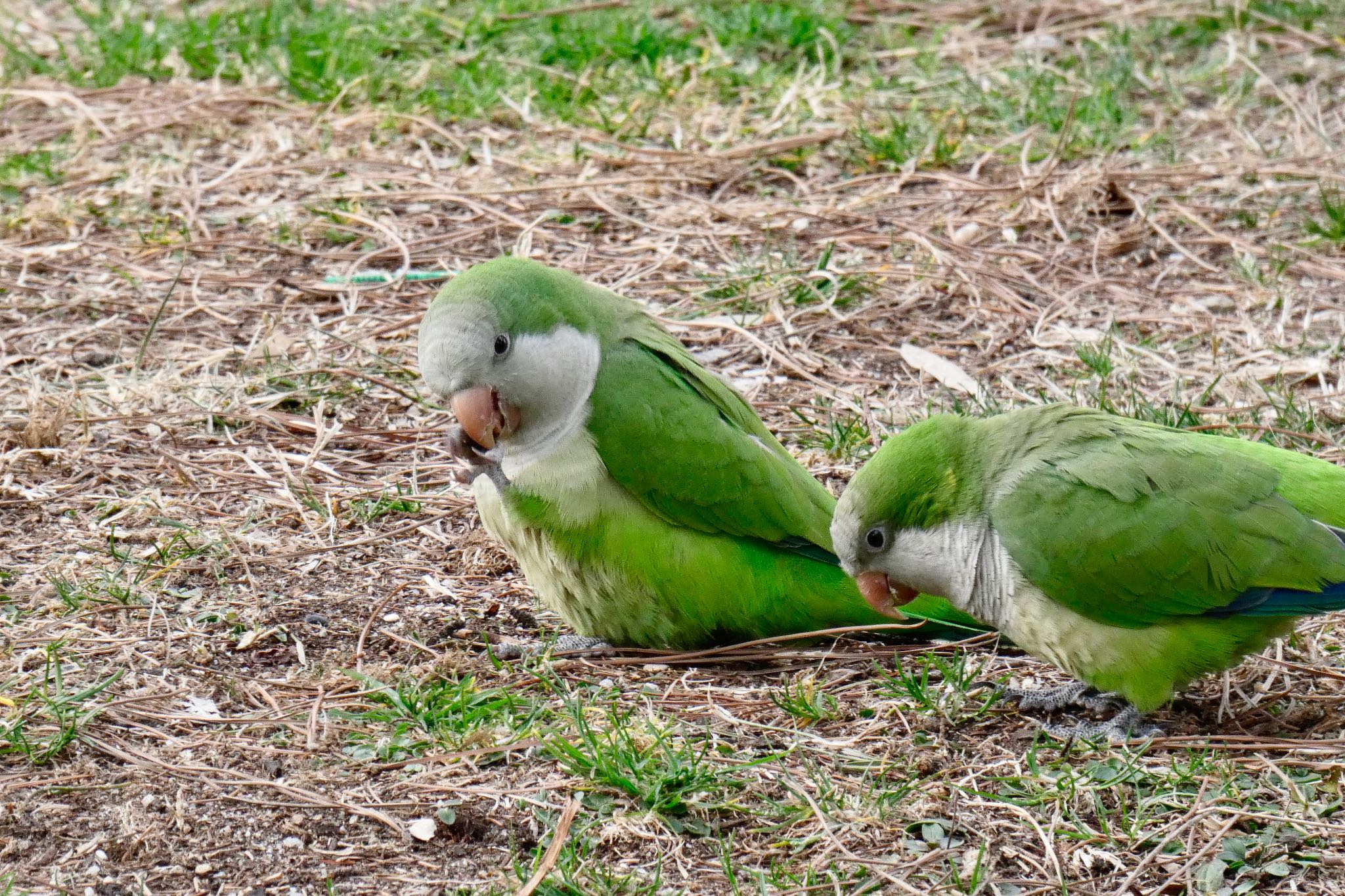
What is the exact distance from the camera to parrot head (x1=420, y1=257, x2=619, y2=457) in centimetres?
388

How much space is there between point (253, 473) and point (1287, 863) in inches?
133

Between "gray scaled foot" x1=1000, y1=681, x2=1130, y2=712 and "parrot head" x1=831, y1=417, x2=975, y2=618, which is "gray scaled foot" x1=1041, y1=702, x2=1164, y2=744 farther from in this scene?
"parrot head" x1=831, y1=417, x2=975, y2=618

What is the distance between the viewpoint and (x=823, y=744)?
11.7 ft

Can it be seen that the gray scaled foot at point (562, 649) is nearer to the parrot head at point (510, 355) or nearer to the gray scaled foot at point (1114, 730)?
the parrot head at point (510, 355)

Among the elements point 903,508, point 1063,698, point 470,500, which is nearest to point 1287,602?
point 1063,698

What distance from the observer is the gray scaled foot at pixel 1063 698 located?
3826 mm

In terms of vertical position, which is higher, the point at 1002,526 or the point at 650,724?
the point at 1002,526

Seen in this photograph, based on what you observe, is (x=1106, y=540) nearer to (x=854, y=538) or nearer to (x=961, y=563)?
(x=961, y=563)

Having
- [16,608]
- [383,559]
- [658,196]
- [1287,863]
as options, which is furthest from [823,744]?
[658,196]

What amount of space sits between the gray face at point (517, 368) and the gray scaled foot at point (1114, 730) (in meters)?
1.49

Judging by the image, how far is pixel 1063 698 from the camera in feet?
12.6

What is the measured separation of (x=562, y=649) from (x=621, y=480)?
1.75ft

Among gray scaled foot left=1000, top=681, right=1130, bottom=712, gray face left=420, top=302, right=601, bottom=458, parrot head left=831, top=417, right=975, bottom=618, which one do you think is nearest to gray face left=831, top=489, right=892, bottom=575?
parrot head left=831, top=417, right=975, bottom=618

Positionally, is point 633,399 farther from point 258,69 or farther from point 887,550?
point 258,69
